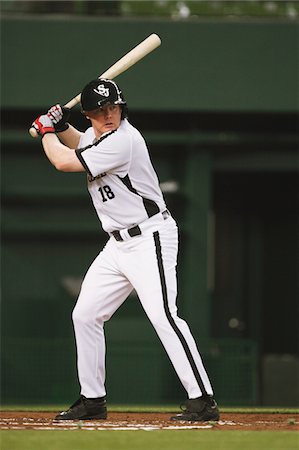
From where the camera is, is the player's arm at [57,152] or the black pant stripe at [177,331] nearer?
the black pant stripe at [177,331]

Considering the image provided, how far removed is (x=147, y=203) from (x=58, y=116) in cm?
71

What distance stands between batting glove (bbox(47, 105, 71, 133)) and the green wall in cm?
514

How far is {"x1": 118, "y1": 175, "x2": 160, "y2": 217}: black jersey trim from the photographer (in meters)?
6.18

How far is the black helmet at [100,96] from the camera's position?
6.21 metres

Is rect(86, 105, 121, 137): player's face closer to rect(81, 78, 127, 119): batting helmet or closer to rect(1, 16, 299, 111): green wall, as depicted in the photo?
rect(81, 78, 127, 119): batting helmet

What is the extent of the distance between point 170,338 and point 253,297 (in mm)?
8158

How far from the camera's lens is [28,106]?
1168 centimetres

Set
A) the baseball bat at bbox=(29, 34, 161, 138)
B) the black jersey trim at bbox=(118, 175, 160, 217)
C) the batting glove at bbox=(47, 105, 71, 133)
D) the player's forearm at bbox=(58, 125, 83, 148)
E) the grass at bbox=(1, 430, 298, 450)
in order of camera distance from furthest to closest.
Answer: the baseball bat at bbox=(29, 34, 161, 138), the player's forearm at bbox=(58, 125, 83, 148), the batting glove at bbox=(47, 105, 71, 133), the black jersey trim at bbox=(118, 175, 160, 217), the grass at bbox=(1, 430, 298, 450)

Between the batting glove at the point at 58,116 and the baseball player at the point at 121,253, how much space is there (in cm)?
5

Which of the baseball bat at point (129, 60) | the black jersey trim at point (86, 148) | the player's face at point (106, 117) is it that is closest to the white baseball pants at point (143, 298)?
the black jersey trim at point (86, 148)

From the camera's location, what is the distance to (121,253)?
6223 mm

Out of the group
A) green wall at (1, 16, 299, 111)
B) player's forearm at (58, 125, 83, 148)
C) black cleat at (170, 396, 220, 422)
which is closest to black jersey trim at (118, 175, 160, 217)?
player's forearm at (58, 125, 83, 148)

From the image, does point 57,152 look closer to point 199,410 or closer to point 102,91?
point 102,91

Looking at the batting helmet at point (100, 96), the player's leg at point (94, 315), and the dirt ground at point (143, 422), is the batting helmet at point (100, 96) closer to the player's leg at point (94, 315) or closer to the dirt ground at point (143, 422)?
the player's leg at point (94, 315)
